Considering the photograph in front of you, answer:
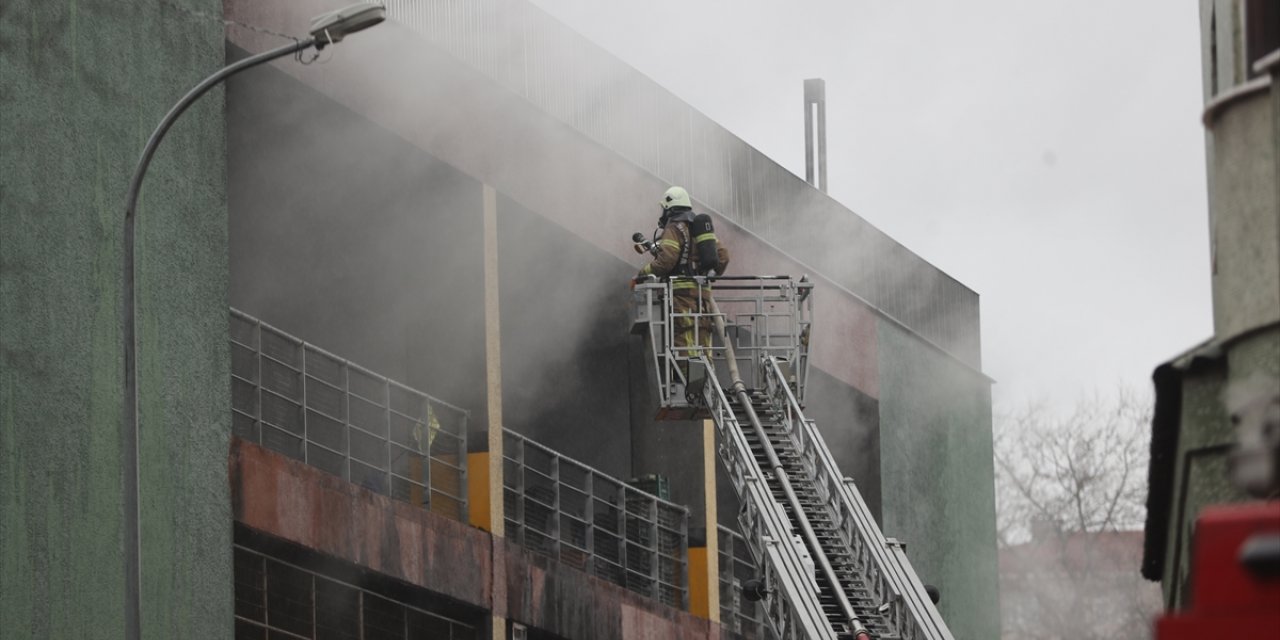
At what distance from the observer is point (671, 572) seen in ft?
89.7

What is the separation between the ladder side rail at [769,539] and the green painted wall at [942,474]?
9.56 meters

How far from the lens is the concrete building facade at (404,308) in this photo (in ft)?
55.4

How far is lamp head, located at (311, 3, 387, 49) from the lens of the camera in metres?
14.3

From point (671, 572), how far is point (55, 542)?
11953 millimetres

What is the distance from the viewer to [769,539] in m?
20.1

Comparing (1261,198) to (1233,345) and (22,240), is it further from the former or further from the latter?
(22,240)

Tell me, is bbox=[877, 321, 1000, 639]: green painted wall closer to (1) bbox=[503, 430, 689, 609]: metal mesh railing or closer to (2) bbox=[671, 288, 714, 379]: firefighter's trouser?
(1) bbox=[503, 430, 689, 609]: metal mesh railing

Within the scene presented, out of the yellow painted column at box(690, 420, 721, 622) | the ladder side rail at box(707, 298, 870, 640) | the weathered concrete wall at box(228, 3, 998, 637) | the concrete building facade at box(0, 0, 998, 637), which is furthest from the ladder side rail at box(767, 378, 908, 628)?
the yellow painted column at box(690, 420, 721, 622)

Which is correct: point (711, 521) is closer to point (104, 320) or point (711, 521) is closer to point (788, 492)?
point (788, 492)

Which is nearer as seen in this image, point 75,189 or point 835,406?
point 75,189

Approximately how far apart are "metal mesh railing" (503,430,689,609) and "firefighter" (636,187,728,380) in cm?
294

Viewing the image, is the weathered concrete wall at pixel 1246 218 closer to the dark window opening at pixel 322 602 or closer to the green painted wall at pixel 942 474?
the dark window opening at pixel 322 602

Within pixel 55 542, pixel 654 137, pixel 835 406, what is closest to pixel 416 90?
pixel 654 137

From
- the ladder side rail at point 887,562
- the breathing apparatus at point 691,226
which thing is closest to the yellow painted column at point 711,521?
the breathing apparatus at point 691,226
